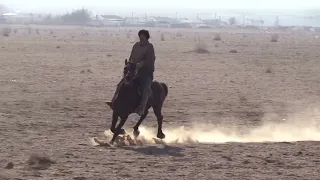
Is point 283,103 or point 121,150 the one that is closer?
point 121,150

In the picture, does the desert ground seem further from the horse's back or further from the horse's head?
the horse's head

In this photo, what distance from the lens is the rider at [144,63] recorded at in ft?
48.7

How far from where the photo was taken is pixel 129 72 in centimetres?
1474

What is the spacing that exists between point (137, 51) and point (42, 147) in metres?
2.51

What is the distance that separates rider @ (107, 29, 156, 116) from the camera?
1484 cm

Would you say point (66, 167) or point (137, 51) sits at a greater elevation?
point (137, 51)

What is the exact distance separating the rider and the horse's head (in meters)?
0.10

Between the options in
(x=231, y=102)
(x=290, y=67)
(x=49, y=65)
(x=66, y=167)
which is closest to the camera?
(x=66, y=167)

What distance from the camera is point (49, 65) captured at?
1567 inches

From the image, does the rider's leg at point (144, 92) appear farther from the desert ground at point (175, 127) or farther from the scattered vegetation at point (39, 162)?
the scattered vegetation at point (39, 162)

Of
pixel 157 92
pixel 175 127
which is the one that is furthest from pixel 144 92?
pixel 175 127

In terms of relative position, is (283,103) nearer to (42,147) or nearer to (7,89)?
(7,89)

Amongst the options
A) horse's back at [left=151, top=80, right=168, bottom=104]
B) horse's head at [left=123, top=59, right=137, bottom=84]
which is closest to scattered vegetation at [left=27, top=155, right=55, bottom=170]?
horse's head at [left=123, top=59, right=137, bottom=84]

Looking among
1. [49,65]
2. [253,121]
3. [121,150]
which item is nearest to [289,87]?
[253,121]
